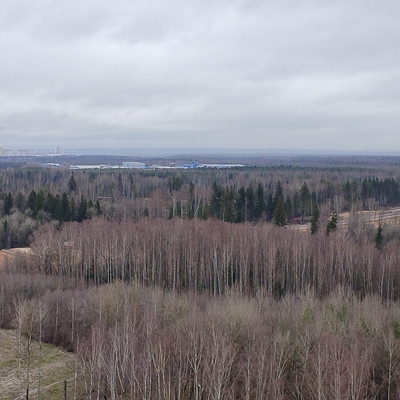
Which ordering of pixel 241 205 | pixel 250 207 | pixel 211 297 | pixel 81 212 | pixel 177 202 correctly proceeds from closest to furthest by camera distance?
1. pixel 211 297
2. pixel 81 212
3. pixel 241 205
4. pixel 250 207
5. pixel 177 202

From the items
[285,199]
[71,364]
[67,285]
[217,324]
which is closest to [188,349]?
[217,324]

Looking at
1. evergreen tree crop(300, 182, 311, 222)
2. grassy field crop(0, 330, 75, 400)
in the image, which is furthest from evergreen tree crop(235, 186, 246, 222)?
grassy field crop(0, 330, 75, 400)

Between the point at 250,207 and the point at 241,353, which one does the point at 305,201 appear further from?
the point at 241,353

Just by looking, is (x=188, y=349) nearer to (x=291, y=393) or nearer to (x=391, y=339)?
(x=291, y=393)

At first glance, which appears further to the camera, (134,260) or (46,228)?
(46,228)

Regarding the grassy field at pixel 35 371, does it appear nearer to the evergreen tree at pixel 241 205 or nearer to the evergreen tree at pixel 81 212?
the evergreen tree at pixel 81 212

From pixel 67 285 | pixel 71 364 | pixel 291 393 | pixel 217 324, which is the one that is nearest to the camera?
pixel 291 393

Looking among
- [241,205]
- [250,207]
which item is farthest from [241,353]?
[250,207]
